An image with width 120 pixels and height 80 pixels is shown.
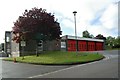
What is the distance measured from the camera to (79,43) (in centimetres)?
8125

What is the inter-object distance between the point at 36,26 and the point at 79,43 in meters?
39.6

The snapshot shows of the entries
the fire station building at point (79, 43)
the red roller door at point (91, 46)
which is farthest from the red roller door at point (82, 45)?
the red roller door at point (91, 46)

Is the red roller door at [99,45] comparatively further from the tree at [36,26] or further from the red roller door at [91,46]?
the tree at [36,26]

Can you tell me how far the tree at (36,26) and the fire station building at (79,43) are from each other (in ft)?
64.4

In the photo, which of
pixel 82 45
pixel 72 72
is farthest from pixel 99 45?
pixel 72 72

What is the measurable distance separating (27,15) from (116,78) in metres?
32.1

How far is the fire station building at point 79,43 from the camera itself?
72.6 meters

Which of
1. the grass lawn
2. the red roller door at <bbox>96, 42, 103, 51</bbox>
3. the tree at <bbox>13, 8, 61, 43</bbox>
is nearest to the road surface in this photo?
the grass lawn

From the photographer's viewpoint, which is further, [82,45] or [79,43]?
[82,45]

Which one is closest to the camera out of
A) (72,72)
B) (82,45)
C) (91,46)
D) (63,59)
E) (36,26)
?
(72,72)

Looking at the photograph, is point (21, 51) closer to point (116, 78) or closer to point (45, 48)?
point (45, 48)

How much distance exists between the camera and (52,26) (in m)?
44.7

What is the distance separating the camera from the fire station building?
238 ft

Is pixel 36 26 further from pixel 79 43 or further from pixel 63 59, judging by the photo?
pixel 79 43
